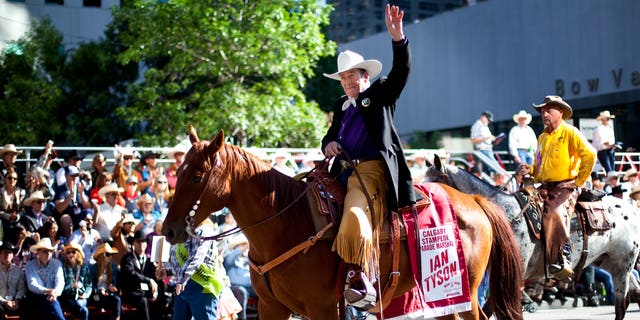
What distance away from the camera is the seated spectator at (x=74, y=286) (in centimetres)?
1286

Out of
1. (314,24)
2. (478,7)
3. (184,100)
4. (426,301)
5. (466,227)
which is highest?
(478,7)

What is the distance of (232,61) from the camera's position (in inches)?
936

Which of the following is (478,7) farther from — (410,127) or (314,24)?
(314,24)

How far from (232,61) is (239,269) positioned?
10256 mm

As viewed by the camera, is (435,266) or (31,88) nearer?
(435,266)

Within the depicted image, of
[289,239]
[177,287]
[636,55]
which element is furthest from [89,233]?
[636,55]

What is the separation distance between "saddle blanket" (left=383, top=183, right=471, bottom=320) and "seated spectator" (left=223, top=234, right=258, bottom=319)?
644 centimetres

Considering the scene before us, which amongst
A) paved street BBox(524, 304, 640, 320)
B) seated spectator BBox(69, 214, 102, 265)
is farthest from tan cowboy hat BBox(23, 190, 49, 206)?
paved street BBox(524, 304, 640, 320)

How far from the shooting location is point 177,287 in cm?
941

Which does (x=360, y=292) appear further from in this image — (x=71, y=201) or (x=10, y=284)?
(x=71, y=201)

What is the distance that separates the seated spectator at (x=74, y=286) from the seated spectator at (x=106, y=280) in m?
0.35

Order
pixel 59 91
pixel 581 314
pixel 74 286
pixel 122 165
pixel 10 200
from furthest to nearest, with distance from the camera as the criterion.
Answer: pixel 59 91
pixel 122 165
pixel 581 314
pixel 10 200
pixel 74 286

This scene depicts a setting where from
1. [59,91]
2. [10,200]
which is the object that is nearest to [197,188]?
[10,200]

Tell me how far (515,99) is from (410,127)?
23.7ft
